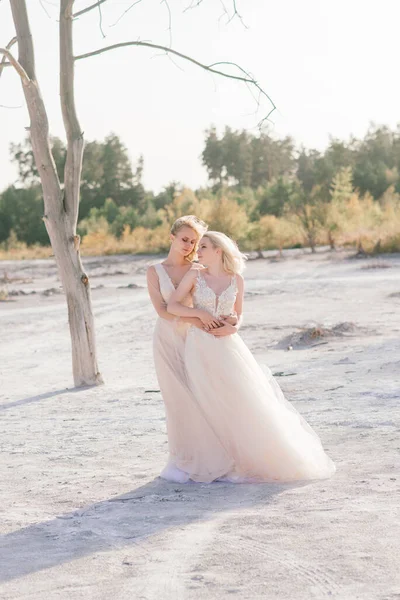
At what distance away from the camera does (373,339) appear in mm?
13648

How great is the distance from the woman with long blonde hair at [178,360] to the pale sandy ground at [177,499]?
242 mm

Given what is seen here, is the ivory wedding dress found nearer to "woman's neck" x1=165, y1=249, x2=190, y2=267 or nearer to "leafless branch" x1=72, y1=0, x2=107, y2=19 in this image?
"woman's neck" x1=165, y1=249, x2=190, y2=267

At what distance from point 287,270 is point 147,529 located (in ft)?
71.1

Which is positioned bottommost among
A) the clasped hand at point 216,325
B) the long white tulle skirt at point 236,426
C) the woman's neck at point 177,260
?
the long white tulle skirt at point 236,426

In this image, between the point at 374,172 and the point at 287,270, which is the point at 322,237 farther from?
the point at 374,172

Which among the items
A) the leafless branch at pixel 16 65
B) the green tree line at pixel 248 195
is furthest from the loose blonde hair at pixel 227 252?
the green tree line at pixel 248 195

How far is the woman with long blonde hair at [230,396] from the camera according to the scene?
650 cm

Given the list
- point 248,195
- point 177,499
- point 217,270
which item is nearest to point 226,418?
point 177,499

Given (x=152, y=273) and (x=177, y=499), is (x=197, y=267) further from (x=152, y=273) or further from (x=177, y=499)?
(x=177, y=499)

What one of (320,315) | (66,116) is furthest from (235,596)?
(320,315)

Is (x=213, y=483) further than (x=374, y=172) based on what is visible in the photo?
No

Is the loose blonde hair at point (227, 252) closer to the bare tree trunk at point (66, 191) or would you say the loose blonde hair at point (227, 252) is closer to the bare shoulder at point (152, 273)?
the bare shoulder at point (152, 273)

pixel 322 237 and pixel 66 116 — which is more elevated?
pixel 66 116

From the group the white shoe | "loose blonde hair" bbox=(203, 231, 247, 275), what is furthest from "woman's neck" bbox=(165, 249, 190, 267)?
the white shoe
